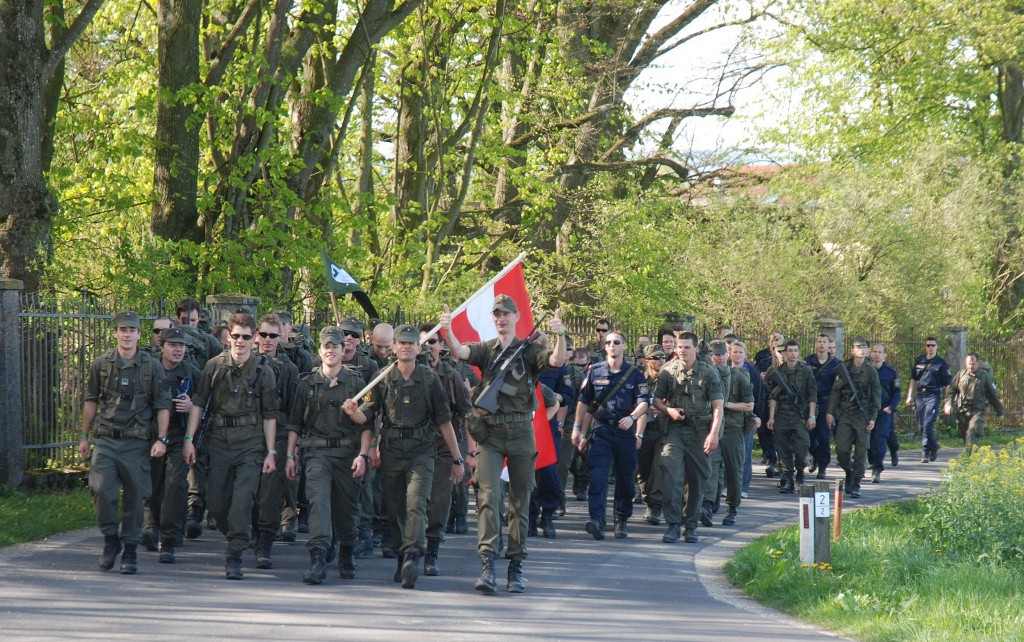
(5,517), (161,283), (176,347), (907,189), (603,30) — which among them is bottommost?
(5,517)

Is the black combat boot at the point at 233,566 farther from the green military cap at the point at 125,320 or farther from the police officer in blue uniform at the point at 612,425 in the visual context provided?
the police officer in blue uniform at the point at 612,425

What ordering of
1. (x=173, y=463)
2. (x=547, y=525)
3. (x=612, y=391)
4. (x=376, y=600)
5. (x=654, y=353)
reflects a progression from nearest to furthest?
(x=376, y=600)
(x=173, y=463)
(x=612, y=391)
(x=547, y=525)
(x=654, y=353)

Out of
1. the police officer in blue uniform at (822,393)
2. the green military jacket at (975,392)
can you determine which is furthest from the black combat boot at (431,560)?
the green military jacket at (975,392)

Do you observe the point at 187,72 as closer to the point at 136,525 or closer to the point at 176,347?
the point at 176,347

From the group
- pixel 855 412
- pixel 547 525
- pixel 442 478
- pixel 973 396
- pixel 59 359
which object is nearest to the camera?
pixel 442 478

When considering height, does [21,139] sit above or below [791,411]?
above

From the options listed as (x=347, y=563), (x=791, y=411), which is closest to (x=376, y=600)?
(x=347, y=563)

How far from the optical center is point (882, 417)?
59.0 feet

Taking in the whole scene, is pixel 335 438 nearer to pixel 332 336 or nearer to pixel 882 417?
pixel 332 336

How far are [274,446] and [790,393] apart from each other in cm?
847

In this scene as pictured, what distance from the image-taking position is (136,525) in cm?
909

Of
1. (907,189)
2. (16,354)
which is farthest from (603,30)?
(16,354)

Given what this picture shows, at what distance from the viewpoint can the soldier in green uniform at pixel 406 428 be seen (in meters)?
9.02

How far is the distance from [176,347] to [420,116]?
12.8m
